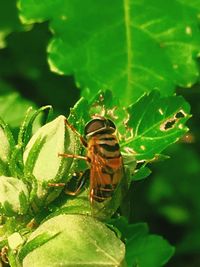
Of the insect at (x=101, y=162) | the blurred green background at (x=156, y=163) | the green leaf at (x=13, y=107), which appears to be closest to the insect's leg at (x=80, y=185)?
the insect at (x=101, y=162)

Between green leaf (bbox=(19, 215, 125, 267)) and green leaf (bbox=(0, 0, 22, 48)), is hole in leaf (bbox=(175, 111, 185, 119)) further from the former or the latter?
green leaf (bbox=(0, 0, 22, 48))

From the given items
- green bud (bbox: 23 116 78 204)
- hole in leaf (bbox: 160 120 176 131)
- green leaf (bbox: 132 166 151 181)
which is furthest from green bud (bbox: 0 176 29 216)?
hole in leaf (bbox: 160 120 176 131)

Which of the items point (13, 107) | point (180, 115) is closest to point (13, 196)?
point (180, 115)

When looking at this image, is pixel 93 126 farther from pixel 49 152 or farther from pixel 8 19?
pixel 8 19

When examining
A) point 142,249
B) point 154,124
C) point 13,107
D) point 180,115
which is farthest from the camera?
point 13,107

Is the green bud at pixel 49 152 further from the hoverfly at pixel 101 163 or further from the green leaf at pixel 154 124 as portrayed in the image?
the green leaf at pixel 154 124
